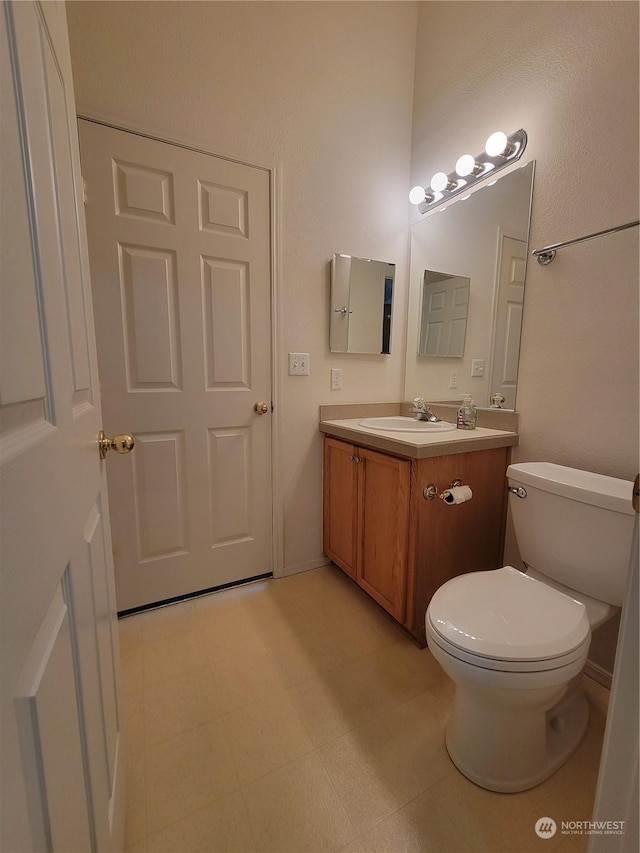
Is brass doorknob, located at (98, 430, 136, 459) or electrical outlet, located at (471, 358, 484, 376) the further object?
electrical outlet, located at (471, 358, 484, 376)

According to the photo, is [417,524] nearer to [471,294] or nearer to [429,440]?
[429,440]

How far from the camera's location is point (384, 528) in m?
1.47

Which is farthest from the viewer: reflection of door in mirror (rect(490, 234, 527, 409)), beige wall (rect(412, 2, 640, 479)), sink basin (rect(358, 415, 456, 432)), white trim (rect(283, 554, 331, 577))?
white trim (rect(283, 554, 331, 577))

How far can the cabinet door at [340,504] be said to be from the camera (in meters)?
1.67

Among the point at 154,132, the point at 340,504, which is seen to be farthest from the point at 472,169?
the point at 340,504

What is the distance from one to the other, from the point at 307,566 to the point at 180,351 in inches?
51.3

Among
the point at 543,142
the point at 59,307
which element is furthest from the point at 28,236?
the point at 543,142

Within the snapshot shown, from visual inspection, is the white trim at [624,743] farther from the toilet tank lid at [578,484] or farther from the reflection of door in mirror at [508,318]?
the reflection of door in mirror at [508,318]

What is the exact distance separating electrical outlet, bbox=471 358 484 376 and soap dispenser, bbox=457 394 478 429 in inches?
6.1

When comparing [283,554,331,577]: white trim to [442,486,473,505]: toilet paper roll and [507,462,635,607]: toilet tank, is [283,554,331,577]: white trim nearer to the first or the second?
[442,486,473,505]: toilet paper roll

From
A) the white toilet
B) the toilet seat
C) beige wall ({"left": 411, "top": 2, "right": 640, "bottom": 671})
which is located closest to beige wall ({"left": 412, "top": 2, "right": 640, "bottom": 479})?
beige wall ({"left": 411, "top": 2, "right": 640, "bottom": 671})

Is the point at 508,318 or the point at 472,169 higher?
the point at 472,169

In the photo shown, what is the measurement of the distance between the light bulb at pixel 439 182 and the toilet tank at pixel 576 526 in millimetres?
1377

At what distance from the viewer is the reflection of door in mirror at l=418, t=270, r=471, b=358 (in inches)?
69.2
